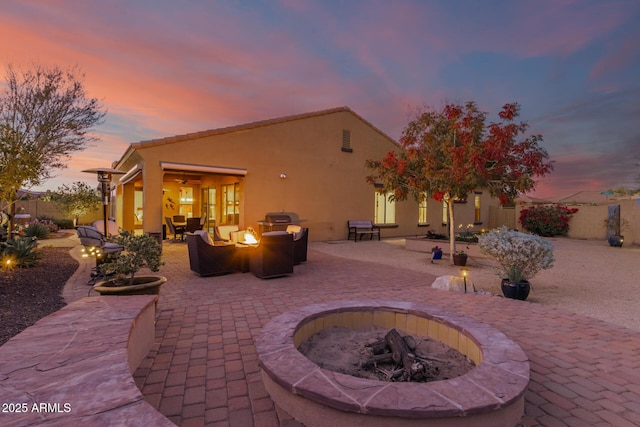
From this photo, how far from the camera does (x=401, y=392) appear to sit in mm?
1773

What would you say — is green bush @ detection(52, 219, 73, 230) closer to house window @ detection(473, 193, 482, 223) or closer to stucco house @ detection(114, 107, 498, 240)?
stucco house @ detection(114, 107, 498, 240)

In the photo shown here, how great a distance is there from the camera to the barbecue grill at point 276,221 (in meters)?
10.8

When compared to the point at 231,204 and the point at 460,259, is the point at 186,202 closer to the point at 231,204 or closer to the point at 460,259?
the point at 231,204

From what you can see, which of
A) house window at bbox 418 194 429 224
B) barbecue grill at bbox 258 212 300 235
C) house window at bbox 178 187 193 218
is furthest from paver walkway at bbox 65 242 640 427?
house window at bbox 178 187 193 218

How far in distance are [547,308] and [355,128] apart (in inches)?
431

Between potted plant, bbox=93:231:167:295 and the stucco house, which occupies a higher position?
the stucco house

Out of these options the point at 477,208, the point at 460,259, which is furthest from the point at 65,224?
the point at 477,208

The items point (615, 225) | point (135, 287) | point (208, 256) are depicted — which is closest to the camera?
point (135, 287)

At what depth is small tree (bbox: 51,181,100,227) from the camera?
1669cm

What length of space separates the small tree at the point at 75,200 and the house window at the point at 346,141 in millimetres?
14396

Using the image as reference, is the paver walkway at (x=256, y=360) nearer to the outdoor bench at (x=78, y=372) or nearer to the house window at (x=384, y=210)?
the outdoor bench at (x=78, y=372)

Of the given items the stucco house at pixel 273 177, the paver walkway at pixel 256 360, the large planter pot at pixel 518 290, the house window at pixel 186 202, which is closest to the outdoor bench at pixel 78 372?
the paver walkway at pixel 256 360

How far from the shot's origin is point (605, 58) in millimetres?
11367

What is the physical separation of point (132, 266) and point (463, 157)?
7.06 metres
